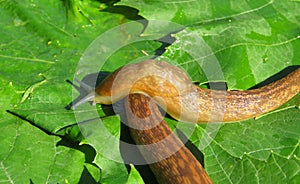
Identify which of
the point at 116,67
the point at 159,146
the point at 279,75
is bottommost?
the point at 159,146

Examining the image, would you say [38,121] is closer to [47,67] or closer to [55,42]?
[47,67]

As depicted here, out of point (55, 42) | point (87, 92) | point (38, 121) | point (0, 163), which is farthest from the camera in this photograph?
point (55, 42)

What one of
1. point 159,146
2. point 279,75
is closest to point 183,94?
point 159,146

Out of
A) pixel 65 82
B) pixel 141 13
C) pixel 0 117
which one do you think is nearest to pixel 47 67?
pixel 65 82

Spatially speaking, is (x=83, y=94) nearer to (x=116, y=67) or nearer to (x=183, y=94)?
(x=116, y=67)

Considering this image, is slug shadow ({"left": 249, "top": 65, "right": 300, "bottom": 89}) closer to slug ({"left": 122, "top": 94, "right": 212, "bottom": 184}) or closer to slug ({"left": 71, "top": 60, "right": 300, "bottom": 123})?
slug ({"left": 71, "top": 60, "right": 300, "bottom": 123})

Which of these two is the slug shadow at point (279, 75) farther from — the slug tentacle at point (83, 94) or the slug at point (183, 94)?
the slug tentacle at point (83, 94)
